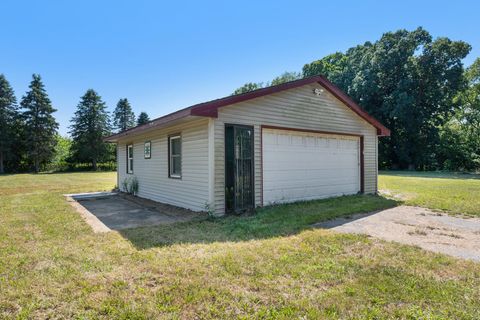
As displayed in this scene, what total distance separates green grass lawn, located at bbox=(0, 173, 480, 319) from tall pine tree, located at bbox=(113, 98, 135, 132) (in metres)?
41.9

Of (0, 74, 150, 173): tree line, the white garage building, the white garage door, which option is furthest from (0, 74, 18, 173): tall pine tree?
the white garage door

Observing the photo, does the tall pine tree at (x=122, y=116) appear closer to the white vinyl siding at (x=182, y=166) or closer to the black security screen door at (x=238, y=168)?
the white vinyl siding at (x=182, y=166)

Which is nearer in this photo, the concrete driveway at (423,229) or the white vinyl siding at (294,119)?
the concrete driveway at (423,229)

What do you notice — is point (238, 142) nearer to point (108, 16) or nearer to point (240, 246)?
point (240, 246)

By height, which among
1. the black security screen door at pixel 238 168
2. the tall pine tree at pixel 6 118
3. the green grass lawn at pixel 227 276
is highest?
the tall pine tree at pixel 6 118

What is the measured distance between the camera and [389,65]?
27.9 m

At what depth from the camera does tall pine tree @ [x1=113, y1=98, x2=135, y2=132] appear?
146 ft

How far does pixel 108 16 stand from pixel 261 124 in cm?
757

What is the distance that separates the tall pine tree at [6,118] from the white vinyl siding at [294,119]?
34037mm

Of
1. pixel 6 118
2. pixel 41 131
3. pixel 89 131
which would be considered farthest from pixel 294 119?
pixel 6 118

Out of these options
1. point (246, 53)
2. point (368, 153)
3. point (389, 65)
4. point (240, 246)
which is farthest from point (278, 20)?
point (389, 65)

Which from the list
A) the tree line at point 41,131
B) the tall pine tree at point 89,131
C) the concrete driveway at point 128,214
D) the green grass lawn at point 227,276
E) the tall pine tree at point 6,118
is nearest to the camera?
the green grass lawn at point 227,276

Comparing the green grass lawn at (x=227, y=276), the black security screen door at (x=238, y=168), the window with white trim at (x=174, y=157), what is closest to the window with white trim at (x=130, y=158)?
the window with white trim at (x=174, y=157)

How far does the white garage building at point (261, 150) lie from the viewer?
273 inches
